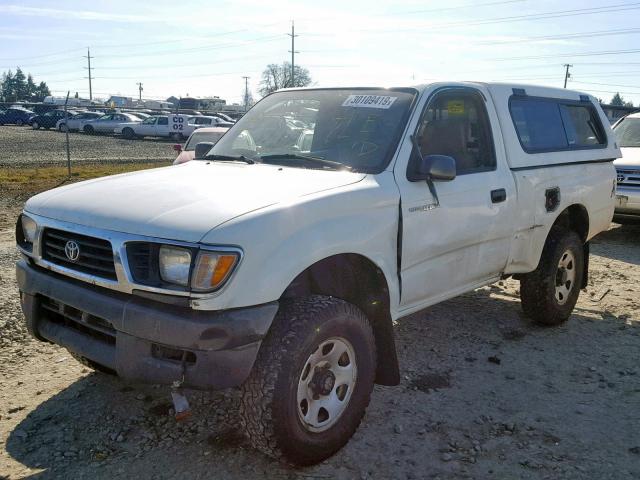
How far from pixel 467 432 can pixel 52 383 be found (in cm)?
264

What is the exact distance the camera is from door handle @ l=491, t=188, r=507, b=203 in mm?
4230

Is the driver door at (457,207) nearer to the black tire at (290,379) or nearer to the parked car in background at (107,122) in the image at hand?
the black tire at (290,379)

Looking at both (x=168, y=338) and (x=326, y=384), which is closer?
(x=168, y=338)

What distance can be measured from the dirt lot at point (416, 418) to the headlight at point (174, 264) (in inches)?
41.3

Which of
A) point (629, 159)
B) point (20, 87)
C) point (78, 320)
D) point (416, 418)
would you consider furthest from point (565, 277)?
point (20, 87)

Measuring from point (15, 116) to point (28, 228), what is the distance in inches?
1855

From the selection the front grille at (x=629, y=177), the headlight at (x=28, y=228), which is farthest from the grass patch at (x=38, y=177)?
the front grille at (x=629, y=177)

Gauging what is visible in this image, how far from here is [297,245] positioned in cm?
288

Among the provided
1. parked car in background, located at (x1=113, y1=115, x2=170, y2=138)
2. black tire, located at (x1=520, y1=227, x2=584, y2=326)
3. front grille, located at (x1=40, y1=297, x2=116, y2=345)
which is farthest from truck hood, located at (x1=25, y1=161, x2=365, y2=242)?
parked car in background, located at (x1=113, y1=115, x2=170, y2=138)

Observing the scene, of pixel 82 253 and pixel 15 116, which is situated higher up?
pixel 15 116

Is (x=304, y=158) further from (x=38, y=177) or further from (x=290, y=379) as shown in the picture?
(x=38, y=177)

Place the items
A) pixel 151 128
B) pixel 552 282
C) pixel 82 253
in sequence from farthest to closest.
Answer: pixel 151 128 → pixel 552 282 → pixel 82 253

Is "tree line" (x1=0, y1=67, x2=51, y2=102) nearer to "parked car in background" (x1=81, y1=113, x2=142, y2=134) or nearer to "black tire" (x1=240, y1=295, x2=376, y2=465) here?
"parked car in background" (x1=81, y1=113, x2=142, y2=134)

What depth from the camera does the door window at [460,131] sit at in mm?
3940
